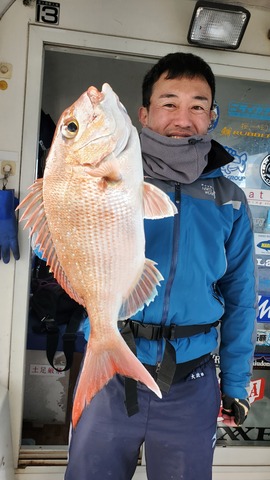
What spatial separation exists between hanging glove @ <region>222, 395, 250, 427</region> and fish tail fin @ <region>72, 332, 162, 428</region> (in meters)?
0.79

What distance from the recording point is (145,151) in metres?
1.51

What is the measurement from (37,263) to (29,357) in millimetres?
758

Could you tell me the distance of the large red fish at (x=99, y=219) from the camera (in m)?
0.99

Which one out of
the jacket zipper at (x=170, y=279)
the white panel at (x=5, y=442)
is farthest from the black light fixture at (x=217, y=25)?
the white panel at (x=5, y=442)

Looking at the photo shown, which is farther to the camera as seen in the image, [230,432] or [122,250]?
[230,432]

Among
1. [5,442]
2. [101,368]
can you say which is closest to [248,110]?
[101,368]

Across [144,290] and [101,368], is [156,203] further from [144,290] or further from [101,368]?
[101,368]

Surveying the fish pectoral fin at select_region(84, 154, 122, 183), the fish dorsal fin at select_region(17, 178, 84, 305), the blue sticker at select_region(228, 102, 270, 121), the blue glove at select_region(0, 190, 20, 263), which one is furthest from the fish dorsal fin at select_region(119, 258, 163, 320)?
the blue sticker at select_region(228, 102, 270, 121)

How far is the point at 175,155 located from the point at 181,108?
0.80 feet

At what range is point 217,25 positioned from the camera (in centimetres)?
235

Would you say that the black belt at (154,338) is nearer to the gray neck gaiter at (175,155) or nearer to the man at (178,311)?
the man at (178,311)

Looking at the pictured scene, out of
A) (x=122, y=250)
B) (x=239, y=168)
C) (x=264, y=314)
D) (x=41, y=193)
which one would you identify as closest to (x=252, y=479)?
(x=264, y=314)

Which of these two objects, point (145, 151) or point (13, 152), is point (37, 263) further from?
point (145, 151)

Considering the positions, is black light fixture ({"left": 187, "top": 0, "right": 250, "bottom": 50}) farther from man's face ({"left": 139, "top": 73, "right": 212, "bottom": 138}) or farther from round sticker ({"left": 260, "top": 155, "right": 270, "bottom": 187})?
man's face ({"left": 139, "top": 73, "right": 212, "bottom": 138})
